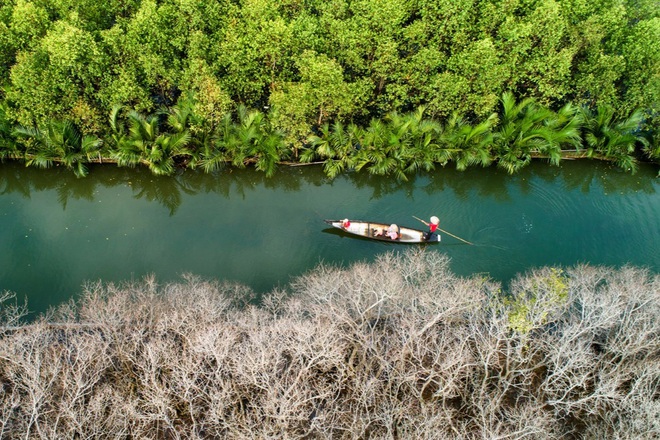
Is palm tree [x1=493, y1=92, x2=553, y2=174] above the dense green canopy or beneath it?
beneath

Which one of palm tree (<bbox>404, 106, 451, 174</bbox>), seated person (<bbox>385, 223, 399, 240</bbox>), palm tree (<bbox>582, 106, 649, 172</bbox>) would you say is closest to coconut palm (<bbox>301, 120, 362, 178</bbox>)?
palm tree (<bbox>404, 106, 451, 174</bbox>)

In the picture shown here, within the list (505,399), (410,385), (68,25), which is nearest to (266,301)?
(410,385)

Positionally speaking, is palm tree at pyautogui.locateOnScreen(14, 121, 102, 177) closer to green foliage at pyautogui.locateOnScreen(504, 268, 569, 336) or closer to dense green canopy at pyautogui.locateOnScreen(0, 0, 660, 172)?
dense green canopy at pyautogui.locateOnScreen(0, 0, 660, 172)

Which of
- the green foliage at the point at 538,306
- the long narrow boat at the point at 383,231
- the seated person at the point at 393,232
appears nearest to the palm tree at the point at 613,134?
the long narrow boat at the point at 383,231

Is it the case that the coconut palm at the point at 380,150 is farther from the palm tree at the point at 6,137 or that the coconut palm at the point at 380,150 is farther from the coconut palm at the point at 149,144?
the palm tree at the point at 6,137

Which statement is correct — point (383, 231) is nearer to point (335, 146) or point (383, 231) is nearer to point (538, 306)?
point (335, 146)

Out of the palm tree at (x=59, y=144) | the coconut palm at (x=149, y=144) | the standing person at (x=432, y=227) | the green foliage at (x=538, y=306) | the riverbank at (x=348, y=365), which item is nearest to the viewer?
the riverbank at (x=348, y=365)

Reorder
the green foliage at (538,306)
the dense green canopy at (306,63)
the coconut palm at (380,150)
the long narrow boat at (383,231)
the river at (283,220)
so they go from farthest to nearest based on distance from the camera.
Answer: the coconut palm at (380,150)
the dense green canopy at (306,63)
the long narrow boat at (383,231)
the river at (283,220)
the green foliage at (538,306)
